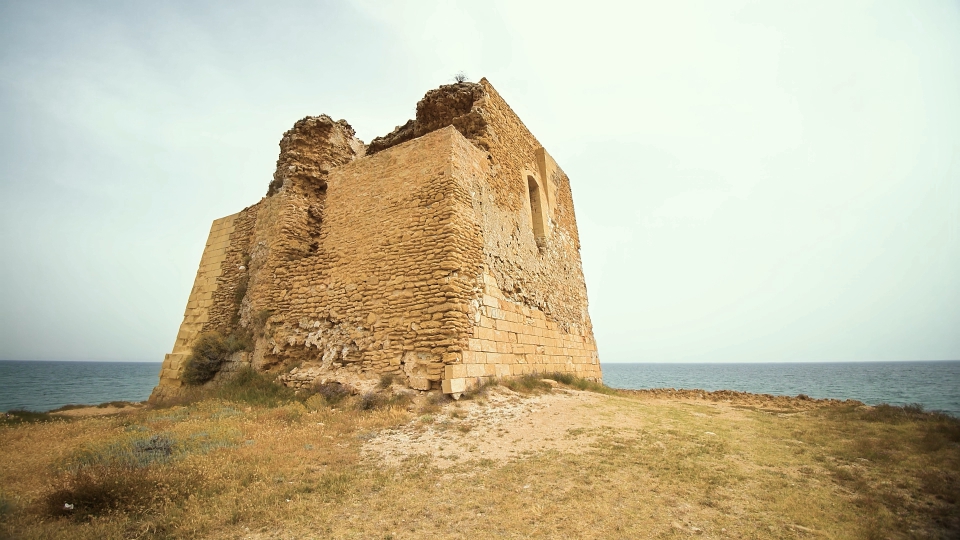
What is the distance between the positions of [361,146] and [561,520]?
35.0 ft

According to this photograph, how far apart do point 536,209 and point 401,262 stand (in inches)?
213

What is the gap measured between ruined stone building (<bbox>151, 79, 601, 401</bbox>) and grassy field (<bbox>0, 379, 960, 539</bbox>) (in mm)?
1593

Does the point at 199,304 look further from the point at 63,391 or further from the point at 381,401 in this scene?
the point at 63,391

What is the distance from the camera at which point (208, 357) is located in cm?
965

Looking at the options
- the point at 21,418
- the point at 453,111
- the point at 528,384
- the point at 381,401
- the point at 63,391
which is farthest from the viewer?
the point at 63,391

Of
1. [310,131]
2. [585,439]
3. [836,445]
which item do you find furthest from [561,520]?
[310,131]

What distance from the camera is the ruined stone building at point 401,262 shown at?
7492mm

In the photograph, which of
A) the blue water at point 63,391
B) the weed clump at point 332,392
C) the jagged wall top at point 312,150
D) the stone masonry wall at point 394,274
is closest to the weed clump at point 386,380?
the stone masonry wall at point 394,274

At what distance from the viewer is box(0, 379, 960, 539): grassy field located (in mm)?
2977

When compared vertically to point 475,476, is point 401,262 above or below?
above

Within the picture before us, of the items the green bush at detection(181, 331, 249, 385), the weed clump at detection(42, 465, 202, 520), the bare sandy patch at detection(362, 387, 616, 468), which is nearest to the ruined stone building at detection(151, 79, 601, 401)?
the green bush at detection(181, 331, 249, 385)

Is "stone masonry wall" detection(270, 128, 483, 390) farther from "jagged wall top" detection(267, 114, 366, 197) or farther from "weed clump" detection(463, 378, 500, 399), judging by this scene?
"jagged wall top" detection(267, 114, 366, 197)

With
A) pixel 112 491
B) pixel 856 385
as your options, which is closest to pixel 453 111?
pixel 112 491

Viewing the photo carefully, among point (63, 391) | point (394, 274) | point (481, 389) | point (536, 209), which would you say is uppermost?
point (536, 209)
